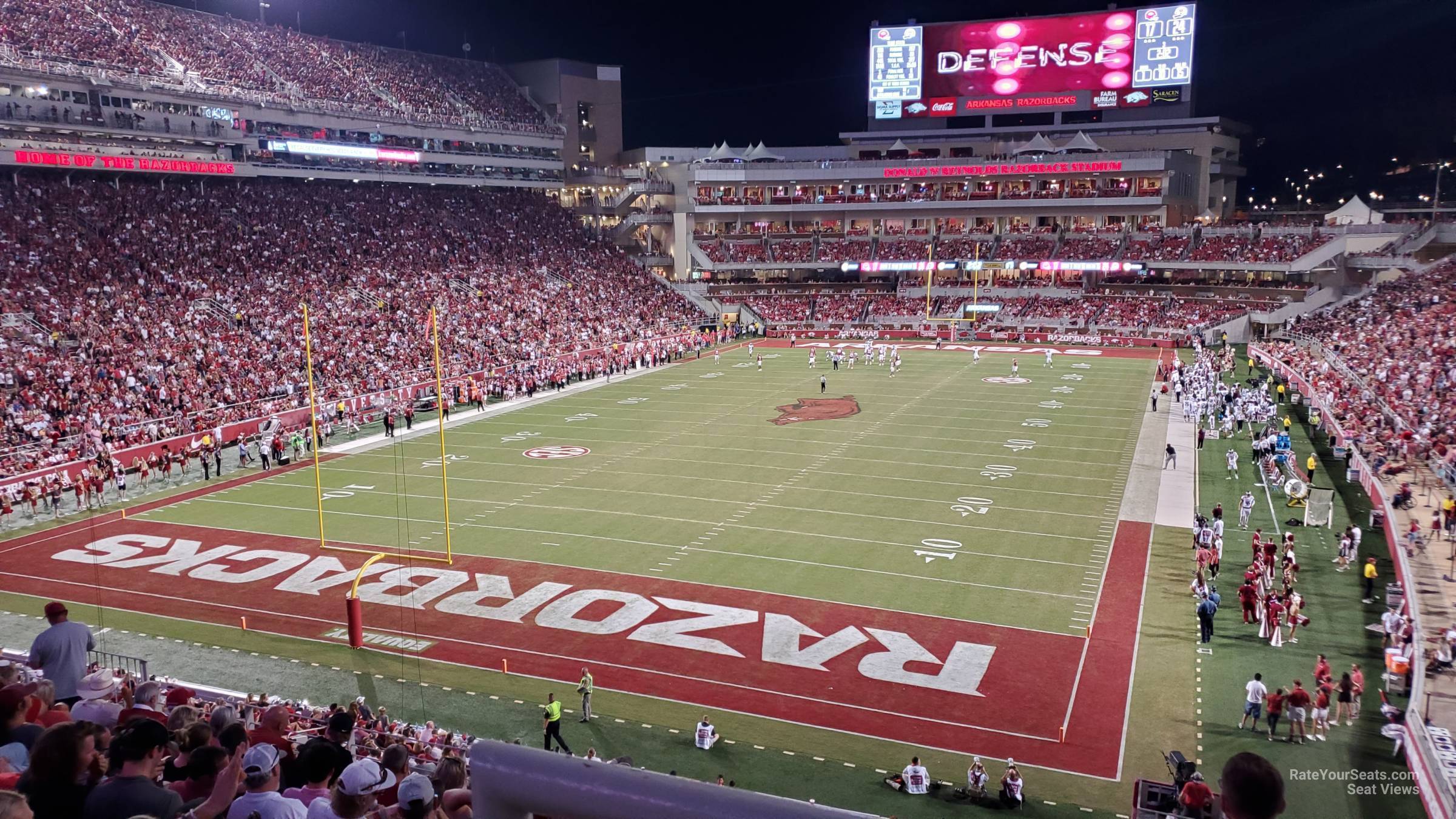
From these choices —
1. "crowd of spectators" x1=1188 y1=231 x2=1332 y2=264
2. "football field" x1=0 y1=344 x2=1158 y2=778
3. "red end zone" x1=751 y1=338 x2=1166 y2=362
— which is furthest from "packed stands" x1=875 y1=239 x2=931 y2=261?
"football field" x1=0 y1=344 x2=1158 y2=778

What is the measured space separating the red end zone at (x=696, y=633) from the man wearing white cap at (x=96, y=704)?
740cm

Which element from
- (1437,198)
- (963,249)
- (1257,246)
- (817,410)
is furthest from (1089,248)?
(817,410)

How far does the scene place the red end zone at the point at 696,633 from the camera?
1300 centimetres

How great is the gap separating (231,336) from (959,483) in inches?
998

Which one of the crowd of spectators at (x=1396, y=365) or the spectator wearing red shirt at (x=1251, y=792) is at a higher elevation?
the spectator wearing red shirt at (x=1251, y=792)

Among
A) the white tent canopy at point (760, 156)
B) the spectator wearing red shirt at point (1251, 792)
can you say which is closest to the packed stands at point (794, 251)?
the white tent canopy at point (760, 156)

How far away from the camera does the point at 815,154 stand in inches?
3209

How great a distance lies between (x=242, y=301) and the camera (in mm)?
37094

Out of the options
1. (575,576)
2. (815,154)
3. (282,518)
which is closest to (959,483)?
(575,576)

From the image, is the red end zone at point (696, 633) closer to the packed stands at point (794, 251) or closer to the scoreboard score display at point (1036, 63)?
the packed stands at point (794, 251)

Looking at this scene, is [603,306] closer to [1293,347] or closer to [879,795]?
[1293,347]

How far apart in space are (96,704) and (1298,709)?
12621 millimetres

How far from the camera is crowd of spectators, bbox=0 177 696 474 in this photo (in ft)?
94.0

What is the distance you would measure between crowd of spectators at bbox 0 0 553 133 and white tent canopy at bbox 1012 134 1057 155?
3237 cm
